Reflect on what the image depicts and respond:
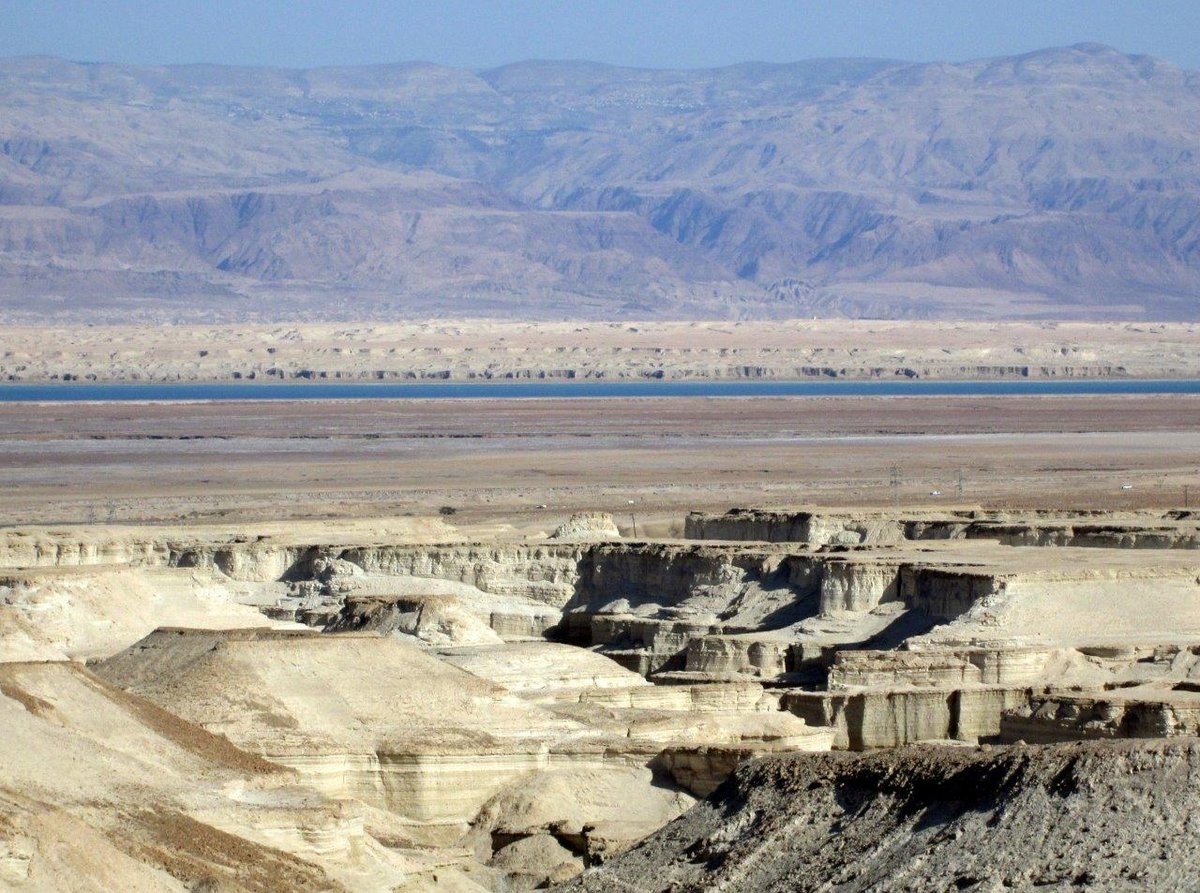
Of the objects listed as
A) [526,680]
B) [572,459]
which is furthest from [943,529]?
[572,459]

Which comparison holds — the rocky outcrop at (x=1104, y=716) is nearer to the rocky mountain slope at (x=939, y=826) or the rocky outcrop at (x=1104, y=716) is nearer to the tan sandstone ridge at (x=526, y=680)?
the tan sandstone ridge at (x=526, y=680)

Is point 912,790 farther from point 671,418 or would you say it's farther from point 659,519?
point 671,418

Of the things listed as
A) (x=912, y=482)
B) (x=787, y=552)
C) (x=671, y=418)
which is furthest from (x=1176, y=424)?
(x=787, y=552)

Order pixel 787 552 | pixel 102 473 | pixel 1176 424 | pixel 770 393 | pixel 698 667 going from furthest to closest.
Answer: pixel 770 393 < pixel 1176 424 < pixel 102 473 < pixel 787 552 < pixel 698 667

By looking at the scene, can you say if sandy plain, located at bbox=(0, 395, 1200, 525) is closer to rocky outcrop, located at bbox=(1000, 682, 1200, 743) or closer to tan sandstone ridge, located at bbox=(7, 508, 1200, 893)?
tan sandstone ridge, located at bbox=(7, 508, 1200, 893)

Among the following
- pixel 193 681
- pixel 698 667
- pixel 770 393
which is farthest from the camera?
pixel 770 393

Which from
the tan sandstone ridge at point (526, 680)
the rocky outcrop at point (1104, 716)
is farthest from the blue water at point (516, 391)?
the rocky outcrop at point (1104, 716)

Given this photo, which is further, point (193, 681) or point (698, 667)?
point (698, 667)
